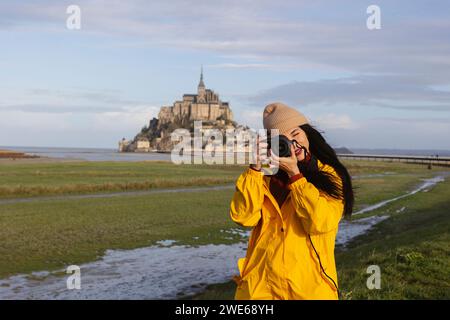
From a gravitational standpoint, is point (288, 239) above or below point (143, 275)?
above

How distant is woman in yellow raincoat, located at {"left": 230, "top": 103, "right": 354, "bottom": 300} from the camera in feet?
12.4

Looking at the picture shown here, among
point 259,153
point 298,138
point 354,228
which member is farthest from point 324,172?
point 354,228

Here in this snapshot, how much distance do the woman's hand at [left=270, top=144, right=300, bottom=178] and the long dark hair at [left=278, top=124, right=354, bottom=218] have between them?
0.23 metres

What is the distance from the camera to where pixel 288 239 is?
3.85 meters

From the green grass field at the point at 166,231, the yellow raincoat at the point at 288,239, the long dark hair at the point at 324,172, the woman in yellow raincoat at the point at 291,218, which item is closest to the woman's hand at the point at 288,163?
the woman in yellow raincoat at the point at 291,218

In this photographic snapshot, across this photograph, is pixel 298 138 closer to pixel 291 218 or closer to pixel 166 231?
pixel 291 218

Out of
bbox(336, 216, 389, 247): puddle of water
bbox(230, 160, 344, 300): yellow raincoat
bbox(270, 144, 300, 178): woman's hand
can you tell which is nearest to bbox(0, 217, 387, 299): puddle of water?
bbox(336, 216, 389, 247): puddle of water

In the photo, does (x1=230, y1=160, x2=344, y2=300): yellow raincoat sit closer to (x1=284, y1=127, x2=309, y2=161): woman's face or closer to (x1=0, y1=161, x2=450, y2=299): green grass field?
(x1=284, y1=127, x2=309, y2=161): woman's face

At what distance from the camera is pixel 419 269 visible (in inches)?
372

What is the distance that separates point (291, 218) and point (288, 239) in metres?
0.17

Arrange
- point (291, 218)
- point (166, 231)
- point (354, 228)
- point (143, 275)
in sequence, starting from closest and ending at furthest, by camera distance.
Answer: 1. point (291, 218)
2. point (143, 275)
3. point (166, 231)
4. point (354, 228)

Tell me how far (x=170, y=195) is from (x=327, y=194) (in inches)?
1249
